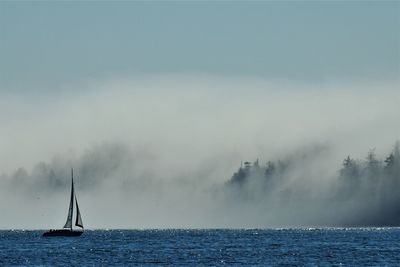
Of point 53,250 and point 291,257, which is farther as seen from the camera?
point 53,250

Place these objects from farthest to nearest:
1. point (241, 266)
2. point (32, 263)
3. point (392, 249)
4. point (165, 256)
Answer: point (392, 249), point (165, 256), point (32, 263), point (241, 266)

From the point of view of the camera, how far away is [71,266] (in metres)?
148

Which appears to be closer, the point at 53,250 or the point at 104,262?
the point at 104,262

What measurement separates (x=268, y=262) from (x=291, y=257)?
13.5 metres

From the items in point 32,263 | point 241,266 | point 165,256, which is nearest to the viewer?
point 241,266

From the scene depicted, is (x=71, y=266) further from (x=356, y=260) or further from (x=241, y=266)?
(x=356, y=260)

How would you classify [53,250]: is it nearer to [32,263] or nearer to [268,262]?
[32,263]

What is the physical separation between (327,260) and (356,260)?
14.0ft

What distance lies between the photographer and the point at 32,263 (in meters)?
154

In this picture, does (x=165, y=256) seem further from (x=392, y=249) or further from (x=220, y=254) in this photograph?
(x=392, y=249)

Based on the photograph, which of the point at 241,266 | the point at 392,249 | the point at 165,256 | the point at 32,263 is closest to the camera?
the point at 241,266

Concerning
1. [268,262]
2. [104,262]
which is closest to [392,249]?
[268,262]

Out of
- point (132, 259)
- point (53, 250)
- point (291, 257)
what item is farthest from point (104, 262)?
point (53, 250)

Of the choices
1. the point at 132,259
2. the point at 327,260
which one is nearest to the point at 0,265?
the point at 132,259
